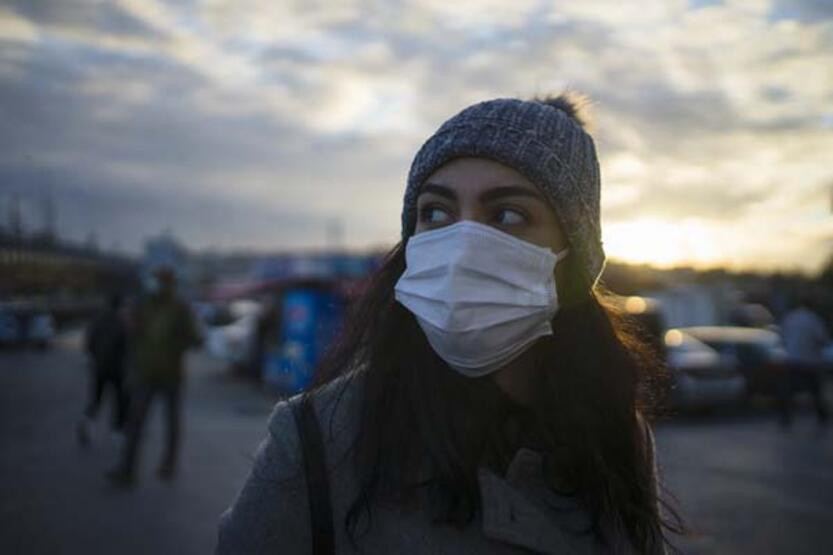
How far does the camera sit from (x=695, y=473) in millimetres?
8102

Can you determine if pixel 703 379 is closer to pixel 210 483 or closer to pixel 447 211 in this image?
pixel 210 483

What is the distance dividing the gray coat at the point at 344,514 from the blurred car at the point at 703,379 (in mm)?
11639

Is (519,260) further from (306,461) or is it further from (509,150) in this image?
(306,461)

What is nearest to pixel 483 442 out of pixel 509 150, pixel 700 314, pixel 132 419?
pixel 509 150

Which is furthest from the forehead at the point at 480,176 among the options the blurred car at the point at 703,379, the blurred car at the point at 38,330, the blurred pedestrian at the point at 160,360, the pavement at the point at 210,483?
the blurred car at the point at 38,330

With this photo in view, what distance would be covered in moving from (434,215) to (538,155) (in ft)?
0.96

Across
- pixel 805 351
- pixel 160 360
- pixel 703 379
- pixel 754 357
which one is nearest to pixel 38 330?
pixel 160 360

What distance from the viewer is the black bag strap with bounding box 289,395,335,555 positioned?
4.85ft

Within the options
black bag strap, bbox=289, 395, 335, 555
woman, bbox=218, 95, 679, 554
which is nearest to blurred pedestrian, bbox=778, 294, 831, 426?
woman, bbox=218, 95, 679, 554

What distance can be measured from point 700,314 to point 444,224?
22.3m

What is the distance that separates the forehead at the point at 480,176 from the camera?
5.69ft

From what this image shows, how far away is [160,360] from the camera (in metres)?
7.02

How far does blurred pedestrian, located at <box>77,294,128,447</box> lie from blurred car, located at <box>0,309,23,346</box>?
18.4 metres

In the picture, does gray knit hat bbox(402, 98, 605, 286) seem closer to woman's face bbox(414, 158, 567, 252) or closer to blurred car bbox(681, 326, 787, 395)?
woman's face bbox(414, 158, 567, 252)
